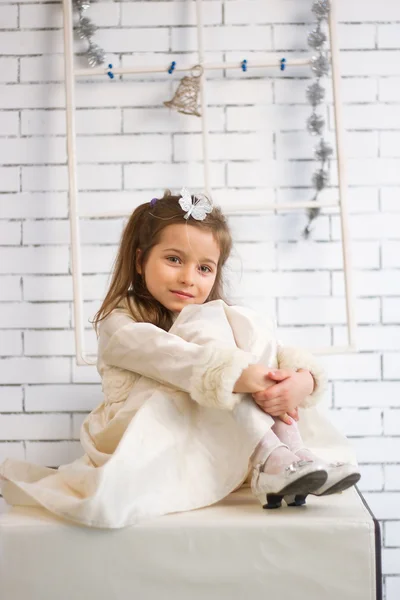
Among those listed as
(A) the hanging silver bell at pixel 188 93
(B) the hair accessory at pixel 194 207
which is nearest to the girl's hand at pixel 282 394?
(B) the hair accessory at pixel 194 207

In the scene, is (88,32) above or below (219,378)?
above

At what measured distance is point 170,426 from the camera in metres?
1.62

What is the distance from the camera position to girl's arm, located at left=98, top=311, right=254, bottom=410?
5.04ft

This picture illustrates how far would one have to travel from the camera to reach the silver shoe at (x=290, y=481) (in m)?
1.42

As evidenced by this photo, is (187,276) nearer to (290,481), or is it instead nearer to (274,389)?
(274,389)

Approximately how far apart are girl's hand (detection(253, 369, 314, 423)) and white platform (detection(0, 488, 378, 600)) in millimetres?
237

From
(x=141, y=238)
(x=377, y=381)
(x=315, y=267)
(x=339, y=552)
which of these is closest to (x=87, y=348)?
(x=141, y=238)

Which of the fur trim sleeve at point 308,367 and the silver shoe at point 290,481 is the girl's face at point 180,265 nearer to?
the fur trim sleeve at point 308,367

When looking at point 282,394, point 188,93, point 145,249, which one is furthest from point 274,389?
point 188,93

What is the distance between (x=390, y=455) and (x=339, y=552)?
112 centimetres

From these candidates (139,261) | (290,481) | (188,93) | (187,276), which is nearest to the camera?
(290,481)

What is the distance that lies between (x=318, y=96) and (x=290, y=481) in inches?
58.5

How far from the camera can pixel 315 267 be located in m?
2.53

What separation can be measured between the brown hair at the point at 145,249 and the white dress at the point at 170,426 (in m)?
0.10
